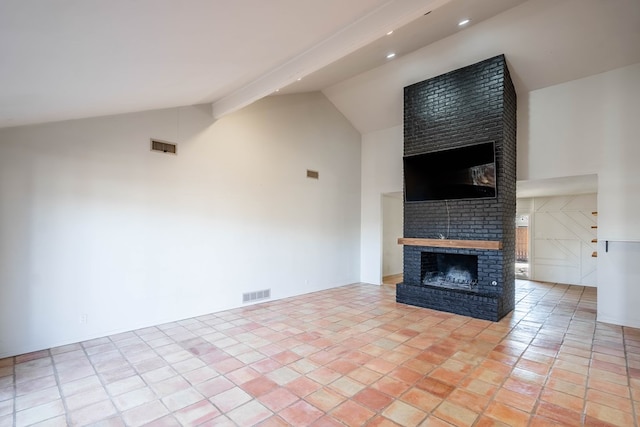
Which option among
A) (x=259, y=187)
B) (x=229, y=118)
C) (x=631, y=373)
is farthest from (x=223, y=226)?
(x=631, y=373)

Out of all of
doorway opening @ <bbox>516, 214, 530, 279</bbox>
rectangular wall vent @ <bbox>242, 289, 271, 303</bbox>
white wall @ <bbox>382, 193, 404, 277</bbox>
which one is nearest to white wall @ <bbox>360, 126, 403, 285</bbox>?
white wall @ <bbox>382, 193, 404, 277</bbox>

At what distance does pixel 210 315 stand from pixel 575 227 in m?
8.26

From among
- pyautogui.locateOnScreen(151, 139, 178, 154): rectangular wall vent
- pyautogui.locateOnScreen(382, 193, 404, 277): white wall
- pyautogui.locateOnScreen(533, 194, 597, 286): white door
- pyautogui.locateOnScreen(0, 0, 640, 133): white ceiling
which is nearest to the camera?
pyautogui.locateOnScreen(0, 0, 640, 133): white ceiling

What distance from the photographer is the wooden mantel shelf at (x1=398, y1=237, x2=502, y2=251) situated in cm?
458

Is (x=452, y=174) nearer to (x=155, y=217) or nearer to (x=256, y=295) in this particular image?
(x=256, y=295)

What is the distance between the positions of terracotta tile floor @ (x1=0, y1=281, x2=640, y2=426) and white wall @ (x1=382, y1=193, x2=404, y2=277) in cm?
357

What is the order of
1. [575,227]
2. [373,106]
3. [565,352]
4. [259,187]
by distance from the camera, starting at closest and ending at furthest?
1. [565,352]
2. [259,187]
3. [373,106]
4. [575,227]

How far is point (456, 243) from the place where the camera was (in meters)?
4.93

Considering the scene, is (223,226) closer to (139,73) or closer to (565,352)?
(139,73)

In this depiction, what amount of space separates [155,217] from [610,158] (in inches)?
261

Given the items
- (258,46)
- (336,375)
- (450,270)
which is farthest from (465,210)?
(258,46)

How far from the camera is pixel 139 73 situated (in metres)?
Answer: 2.43

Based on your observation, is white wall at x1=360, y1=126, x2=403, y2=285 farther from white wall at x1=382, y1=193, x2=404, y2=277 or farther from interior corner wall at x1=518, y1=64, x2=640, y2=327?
interior corner wall at x1=518, y1=64, x2=640, y2=327

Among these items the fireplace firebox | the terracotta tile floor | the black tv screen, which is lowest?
the terracotta tile floor
